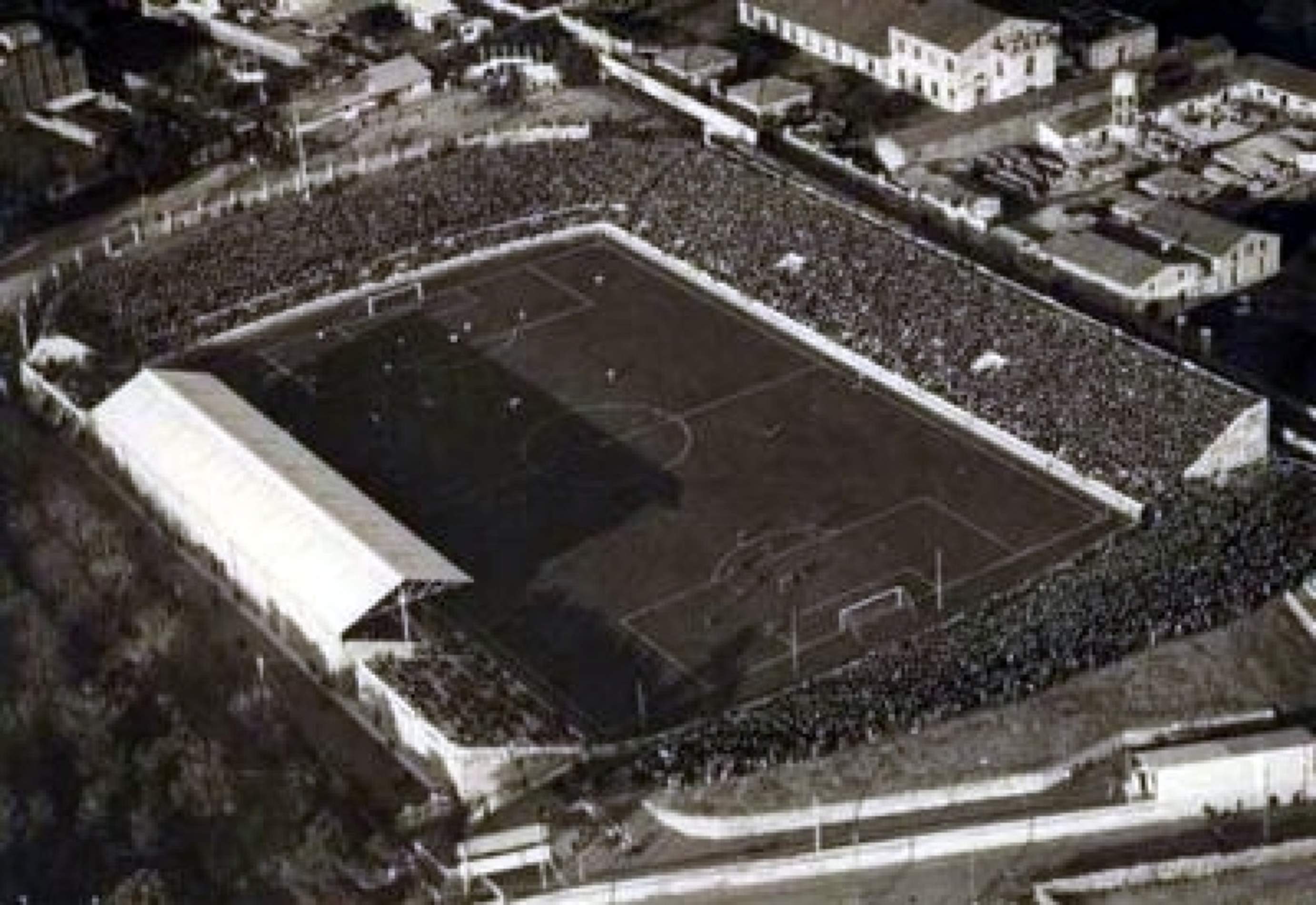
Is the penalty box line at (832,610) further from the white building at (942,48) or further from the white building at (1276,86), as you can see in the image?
the white building at (1276,86)

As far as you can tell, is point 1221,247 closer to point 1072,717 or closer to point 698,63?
point 1072,717

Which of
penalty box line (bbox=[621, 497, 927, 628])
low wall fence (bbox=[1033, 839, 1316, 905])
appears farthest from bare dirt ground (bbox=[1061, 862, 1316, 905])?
penalty box line (bbox=[621, 497, 927, 628])

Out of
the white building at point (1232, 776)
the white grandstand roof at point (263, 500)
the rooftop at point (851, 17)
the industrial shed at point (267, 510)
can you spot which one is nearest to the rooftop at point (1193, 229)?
the rooftop at point (851, 17)

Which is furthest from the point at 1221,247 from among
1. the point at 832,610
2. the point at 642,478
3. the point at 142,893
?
the point at 142,893

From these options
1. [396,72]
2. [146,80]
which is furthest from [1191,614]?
[146,80]

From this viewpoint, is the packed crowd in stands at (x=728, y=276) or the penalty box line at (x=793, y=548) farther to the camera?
the packed crowd in stands at (x=728, y=276)

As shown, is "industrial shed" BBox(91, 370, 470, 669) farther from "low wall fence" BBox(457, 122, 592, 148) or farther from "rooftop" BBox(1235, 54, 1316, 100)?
"rooftop" BBox(1235, 54, 1316, 100)
